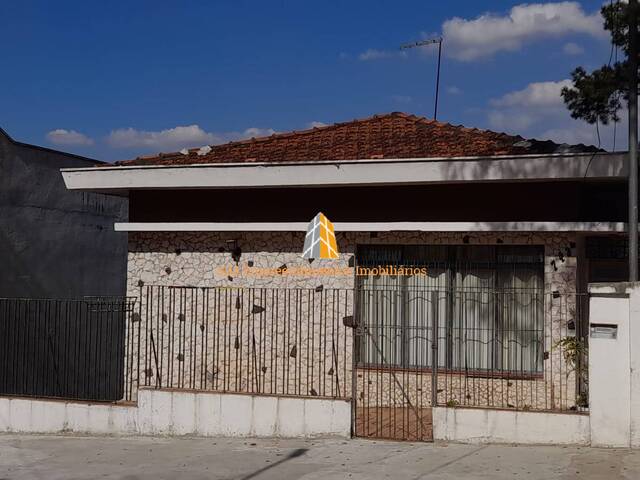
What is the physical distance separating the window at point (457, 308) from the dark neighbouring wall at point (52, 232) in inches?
270

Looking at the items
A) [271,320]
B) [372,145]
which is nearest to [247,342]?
[271,320]

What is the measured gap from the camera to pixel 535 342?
37.0 ft

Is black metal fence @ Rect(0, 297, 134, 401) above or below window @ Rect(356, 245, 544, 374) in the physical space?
below

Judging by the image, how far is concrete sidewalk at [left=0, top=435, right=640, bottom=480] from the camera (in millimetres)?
8398

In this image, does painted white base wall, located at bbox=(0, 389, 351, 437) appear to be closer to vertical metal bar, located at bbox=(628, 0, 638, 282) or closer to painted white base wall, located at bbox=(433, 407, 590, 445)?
painted white base wall, located at bbox=(433, 407, 590, 445)

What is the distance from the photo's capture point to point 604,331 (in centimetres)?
905

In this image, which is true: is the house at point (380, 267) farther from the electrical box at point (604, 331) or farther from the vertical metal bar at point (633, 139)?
the electrical box at point (604, 331)

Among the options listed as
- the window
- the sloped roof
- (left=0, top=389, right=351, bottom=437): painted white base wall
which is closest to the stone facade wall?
the window

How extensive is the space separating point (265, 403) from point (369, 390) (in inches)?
85.4

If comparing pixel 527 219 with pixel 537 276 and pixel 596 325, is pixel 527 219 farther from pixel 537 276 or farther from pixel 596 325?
pixel 596 325

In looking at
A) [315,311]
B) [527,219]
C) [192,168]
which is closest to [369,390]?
[315,311]

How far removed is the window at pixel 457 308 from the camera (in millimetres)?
11414

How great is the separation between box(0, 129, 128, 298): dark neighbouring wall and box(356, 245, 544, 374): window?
22.5ft

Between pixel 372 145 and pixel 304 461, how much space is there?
17.9 feet
